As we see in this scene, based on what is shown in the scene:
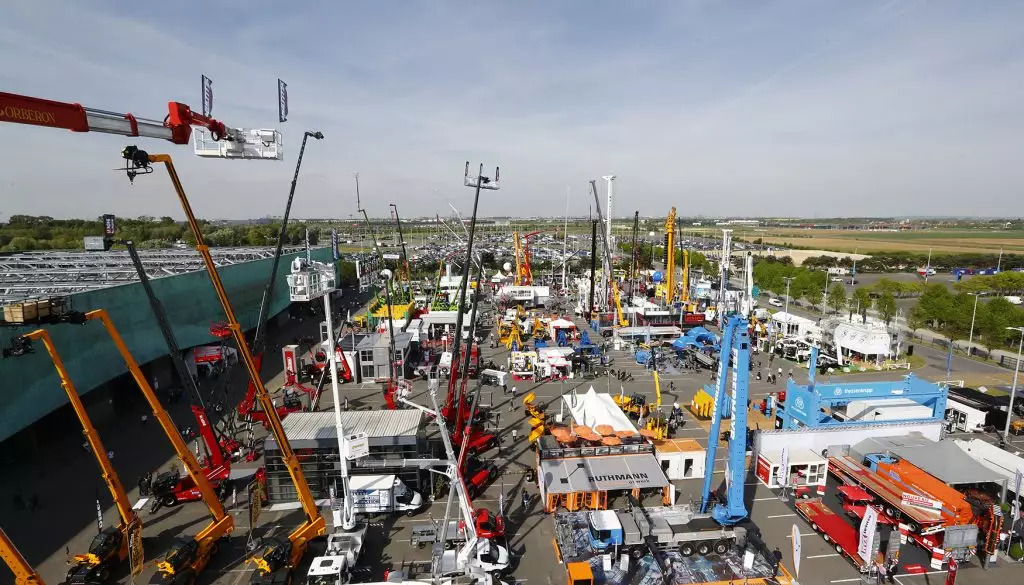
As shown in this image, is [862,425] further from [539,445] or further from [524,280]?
[524,280]

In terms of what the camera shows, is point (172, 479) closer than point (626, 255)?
Yes

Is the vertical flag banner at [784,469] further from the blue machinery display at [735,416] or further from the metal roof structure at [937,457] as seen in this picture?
the blue machinery display at [735,416]

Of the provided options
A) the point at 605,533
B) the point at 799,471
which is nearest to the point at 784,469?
the point at 799,471

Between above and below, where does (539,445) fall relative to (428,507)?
above

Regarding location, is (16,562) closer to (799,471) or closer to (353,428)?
(353,428)

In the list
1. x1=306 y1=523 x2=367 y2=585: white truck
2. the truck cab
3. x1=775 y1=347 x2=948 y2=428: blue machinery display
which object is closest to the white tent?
the truck cab

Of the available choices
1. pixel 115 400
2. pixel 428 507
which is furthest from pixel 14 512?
pixel 428 507

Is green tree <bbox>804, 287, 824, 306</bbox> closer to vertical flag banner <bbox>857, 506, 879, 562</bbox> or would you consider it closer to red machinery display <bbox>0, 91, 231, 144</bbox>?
vertical flag banner <bbox>857, 506, 879, 562</bbox>

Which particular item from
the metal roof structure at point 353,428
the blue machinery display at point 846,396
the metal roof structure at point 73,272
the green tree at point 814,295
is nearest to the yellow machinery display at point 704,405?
the blue machinery display at point 846,396
